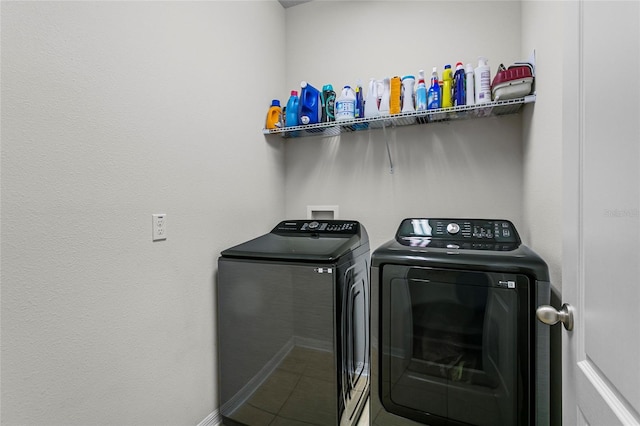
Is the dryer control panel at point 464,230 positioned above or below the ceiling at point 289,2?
below

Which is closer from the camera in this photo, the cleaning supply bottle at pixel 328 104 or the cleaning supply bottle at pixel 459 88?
the cleaning supply bottle at pixel 459 88

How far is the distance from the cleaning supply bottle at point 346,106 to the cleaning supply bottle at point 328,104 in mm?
86

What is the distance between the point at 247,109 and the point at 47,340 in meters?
1.64

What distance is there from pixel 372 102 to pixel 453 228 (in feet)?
3.23

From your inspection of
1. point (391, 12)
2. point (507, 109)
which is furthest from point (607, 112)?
point (391, 12)

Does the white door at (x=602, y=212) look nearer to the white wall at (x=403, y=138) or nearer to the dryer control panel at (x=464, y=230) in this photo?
the dryer control panel at (x=464, y=230)

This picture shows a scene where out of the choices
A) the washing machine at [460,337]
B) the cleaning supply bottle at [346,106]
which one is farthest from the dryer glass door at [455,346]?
the cleaning supply bottle at [346,106]

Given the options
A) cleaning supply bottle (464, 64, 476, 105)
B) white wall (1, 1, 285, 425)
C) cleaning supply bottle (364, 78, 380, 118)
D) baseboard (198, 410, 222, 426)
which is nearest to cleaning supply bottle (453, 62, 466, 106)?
cleaning supply bottle (464, 64, 476, 105)

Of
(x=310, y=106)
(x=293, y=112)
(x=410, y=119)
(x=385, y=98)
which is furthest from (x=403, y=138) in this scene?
(x=293, y=112)

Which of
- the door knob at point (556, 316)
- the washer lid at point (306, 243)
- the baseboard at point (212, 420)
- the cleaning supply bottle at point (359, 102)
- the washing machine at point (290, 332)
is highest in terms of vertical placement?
the cleaning supply bottle at point (359, 102)

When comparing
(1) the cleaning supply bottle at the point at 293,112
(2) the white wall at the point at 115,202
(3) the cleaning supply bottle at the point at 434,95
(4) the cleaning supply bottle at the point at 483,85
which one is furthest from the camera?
(1) the cleaning supply bottle at the point at 293,112

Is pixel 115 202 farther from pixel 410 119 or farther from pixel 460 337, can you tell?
pixel 410 119

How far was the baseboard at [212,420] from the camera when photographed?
1.77m

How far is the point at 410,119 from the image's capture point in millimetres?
2094
